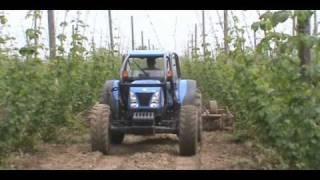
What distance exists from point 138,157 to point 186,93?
1.54 meters

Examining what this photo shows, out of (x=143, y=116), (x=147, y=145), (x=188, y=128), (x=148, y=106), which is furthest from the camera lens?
(x=147, y=145)

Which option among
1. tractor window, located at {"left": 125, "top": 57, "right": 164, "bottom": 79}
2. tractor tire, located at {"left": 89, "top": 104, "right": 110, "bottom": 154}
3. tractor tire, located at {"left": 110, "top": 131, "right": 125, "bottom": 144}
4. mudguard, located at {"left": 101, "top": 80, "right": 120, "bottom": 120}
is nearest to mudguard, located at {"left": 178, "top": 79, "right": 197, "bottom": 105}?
tractor window, located at {"left": 125, "top": 57, "right": 164, "bottom": 79}

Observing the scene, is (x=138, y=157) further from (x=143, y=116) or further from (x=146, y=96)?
(x=146, y=96)

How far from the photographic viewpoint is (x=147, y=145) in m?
9.43

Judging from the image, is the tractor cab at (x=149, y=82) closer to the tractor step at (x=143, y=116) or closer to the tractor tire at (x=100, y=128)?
the tractor step at (x=143, y=116)

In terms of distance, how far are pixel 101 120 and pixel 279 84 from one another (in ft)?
9.95

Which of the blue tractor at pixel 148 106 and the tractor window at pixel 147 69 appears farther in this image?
the tractor window at pixel 147 69

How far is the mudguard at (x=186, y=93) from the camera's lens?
888 cm

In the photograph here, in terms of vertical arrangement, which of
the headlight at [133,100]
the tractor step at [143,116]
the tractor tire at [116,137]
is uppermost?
the headlight at [133,100]

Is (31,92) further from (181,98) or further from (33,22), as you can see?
(181,98)

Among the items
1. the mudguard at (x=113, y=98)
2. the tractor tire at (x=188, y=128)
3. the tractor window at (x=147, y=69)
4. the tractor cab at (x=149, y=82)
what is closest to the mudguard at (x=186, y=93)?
the tractor cab at (x=149, y=82)

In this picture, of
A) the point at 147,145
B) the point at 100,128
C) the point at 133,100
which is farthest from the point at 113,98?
the point at 147,145
